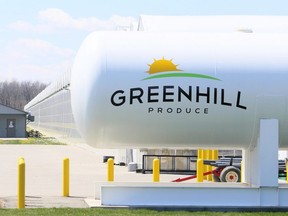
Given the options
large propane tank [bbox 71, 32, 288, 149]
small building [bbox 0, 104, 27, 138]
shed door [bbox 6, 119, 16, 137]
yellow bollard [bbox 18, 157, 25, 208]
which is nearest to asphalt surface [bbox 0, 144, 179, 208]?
yellow bollard [bbox 18, 157, 25, 208]

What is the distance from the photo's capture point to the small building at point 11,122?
66.0 meters

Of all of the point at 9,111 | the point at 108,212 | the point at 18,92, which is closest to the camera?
the point at 108,212

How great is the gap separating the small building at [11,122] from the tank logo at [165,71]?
2113 inches

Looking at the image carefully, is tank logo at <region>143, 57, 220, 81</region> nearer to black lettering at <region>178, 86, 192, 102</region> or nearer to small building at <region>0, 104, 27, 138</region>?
black lettering at <region>178, 86, 192, 102</region>

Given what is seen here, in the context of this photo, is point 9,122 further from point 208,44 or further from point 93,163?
point 208,44

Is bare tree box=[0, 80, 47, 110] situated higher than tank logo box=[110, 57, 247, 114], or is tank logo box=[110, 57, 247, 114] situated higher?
bare tree box=[0, 80, 47, 110]

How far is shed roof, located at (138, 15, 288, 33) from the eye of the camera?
2016 cm

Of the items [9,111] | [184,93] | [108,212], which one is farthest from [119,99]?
[9,111]

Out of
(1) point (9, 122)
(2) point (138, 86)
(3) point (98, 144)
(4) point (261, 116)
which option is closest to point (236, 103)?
(4) point (261, 116)

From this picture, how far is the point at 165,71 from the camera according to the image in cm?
1331

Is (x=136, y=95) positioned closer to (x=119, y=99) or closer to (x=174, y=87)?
(x=119, y=99)

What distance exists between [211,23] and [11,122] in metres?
47.3

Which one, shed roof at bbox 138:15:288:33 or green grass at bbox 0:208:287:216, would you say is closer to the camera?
green grass at bbox 0:208:287:216

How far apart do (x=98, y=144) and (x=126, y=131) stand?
0.73 m
